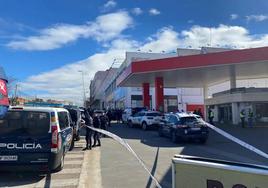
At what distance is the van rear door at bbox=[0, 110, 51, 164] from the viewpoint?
9.27 meters

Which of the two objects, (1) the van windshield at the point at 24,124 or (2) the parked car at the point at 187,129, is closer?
(1) the van windshield at the point at 24,124

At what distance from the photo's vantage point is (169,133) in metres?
20.9

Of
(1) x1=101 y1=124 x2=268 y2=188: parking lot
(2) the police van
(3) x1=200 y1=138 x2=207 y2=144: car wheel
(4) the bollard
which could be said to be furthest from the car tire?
(4) the bollard

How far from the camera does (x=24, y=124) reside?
31.4 ft

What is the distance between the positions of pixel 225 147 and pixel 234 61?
1215cm

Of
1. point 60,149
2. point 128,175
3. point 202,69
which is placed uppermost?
point 202,69

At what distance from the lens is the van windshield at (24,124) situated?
373 inches

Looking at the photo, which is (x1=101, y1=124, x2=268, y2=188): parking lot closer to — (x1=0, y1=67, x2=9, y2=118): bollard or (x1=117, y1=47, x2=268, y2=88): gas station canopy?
(x1=0, y1=67, x2=9, y2=118): bollard

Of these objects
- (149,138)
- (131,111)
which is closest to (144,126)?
(131,111)

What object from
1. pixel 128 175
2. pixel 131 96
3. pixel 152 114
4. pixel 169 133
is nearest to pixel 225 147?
pixel 169 133

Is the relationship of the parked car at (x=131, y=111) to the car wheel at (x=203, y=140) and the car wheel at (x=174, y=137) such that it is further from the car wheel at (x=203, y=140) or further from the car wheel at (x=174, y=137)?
the car wheel at (x=203, y=140)

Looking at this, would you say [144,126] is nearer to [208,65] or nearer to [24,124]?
[208,65]

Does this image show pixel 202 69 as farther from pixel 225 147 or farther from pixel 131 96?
pixel 131 96

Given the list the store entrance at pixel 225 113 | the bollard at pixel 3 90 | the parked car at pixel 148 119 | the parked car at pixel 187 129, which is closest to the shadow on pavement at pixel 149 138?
the parked car at pixel 187 129
